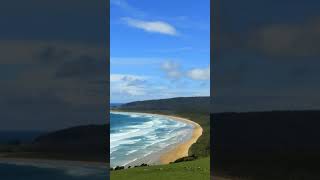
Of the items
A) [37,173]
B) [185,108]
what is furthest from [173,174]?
[185,108]

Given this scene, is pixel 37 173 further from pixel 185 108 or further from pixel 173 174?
pixel 185 108

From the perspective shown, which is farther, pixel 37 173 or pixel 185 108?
pixel 185 108

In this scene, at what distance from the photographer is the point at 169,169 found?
17.2 meters

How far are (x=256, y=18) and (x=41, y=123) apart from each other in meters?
5.04

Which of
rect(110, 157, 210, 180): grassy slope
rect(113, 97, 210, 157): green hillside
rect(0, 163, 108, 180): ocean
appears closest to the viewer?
rect(0, 163, 108, 180): ocean

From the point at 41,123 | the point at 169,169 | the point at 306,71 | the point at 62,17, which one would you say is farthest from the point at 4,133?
the point at 169,169

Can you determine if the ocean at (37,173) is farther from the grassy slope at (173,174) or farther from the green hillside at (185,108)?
the green hillside at (185,108)

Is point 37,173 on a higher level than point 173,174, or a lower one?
higher

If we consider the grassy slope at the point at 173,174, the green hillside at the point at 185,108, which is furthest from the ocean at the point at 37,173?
the green hillside at the point at 185,108

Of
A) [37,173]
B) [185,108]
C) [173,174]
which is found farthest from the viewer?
[185,108]

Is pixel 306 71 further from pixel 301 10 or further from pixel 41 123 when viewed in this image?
pixel 41 123

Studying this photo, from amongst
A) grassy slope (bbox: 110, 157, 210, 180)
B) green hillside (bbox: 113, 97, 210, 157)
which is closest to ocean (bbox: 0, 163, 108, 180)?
grassy slope (bbox: 110, 157, 210, 180)

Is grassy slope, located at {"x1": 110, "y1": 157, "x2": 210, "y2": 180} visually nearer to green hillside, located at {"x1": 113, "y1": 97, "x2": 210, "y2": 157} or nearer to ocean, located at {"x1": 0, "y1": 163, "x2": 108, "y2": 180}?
ocean, located at {"x1": 0, "y1": 163, "x2": 108, "y2": 180}

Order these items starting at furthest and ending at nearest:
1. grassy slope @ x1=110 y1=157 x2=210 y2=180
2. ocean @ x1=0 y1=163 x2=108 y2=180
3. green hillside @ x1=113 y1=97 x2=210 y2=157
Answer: green hillside @ x1=113 y1=97 x2=210 y2=157 → grassy slope @ x1=110 y1=157 x2=210 y2=180 → ocean @ x1=0 y1=163 x2=108 y2=180
